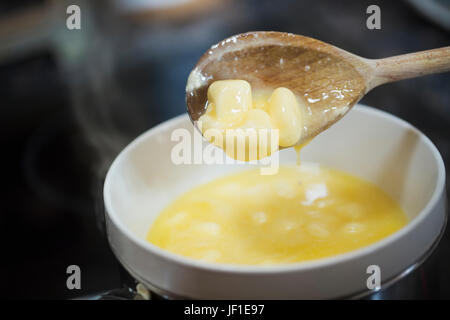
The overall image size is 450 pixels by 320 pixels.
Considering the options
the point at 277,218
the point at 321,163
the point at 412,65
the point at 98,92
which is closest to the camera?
the point at 412,65

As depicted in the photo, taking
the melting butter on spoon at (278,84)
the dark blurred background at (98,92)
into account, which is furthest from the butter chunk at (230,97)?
the dark blurred background at (98,92)

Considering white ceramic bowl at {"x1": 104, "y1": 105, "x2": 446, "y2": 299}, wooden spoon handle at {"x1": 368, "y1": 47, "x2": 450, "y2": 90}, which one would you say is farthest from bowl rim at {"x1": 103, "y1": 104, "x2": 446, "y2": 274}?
wooden spoon handle at {"x1": 368, "y1": 47, "x2": 450, "y2": 90}

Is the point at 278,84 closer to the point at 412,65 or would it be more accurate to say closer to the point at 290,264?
the point at 412,65

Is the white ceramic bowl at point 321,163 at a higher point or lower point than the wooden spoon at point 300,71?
lower

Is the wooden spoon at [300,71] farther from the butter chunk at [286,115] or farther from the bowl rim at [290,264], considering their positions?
the bowl rim at [290,264]

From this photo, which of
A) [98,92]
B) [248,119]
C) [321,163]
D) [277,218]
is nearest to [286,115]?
[248,119]

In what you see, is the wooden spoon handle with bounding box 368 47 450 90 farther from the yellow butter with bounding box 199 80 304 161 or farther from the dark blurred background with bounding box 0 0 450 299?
the dark blurred background with bounding box 0 0 450 299
